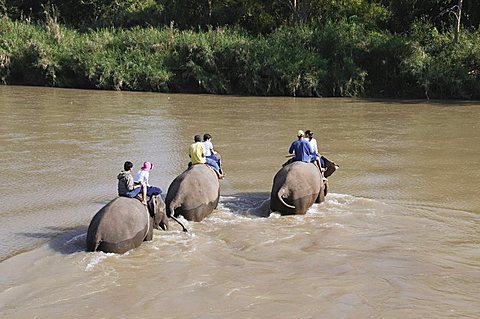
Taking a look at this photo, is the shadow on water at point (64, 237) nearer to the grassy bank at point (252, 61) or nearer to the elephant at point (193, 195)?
the elephant at point (193, 195)

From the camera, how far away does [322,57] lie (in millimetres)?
34469

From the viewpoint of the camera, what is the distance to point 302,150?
1203 centimetres

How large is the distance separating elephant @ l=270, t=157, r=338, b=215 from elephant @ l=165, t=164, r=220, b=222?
111 cm

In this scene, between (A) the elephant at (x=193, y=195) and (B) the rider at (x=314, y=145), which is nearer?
(A) the elephant at (x=193, y=195)

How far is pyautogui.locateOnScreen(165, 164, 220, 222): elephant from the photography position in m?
10.7

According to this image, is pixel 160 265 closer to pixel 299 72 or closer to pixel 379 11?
pixel 299 72

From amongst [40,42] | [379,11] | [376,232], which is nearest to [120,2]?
[40,42]

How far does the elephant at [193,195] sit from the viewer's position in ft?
35.0

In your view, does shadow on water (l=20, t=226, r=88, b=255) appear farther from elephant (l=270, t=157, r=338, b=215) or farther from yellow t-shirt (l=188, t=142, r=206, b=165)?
elephant (l=270, t=157, r=338, b=215)

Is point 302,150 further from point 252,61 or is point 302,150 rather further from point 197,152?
point 252,61

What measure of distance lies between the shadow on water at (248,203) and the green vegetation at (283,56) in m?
20.5

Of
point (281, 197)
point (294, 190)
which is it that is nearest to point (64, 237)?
point (281, 197)

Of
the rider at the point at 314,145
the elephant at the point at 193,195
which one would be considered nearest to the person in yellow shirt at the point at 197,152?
the elephant at the point at 193,195

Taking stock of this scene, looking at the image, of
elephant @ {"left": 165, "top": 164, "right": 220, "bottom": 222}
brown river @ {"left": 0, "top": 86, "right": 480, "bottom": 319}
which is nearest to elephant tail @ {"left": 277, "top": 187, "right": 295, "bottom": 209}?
brown river @ {"left": 0, "top": 86, "right": 480, "bottom": 319}
